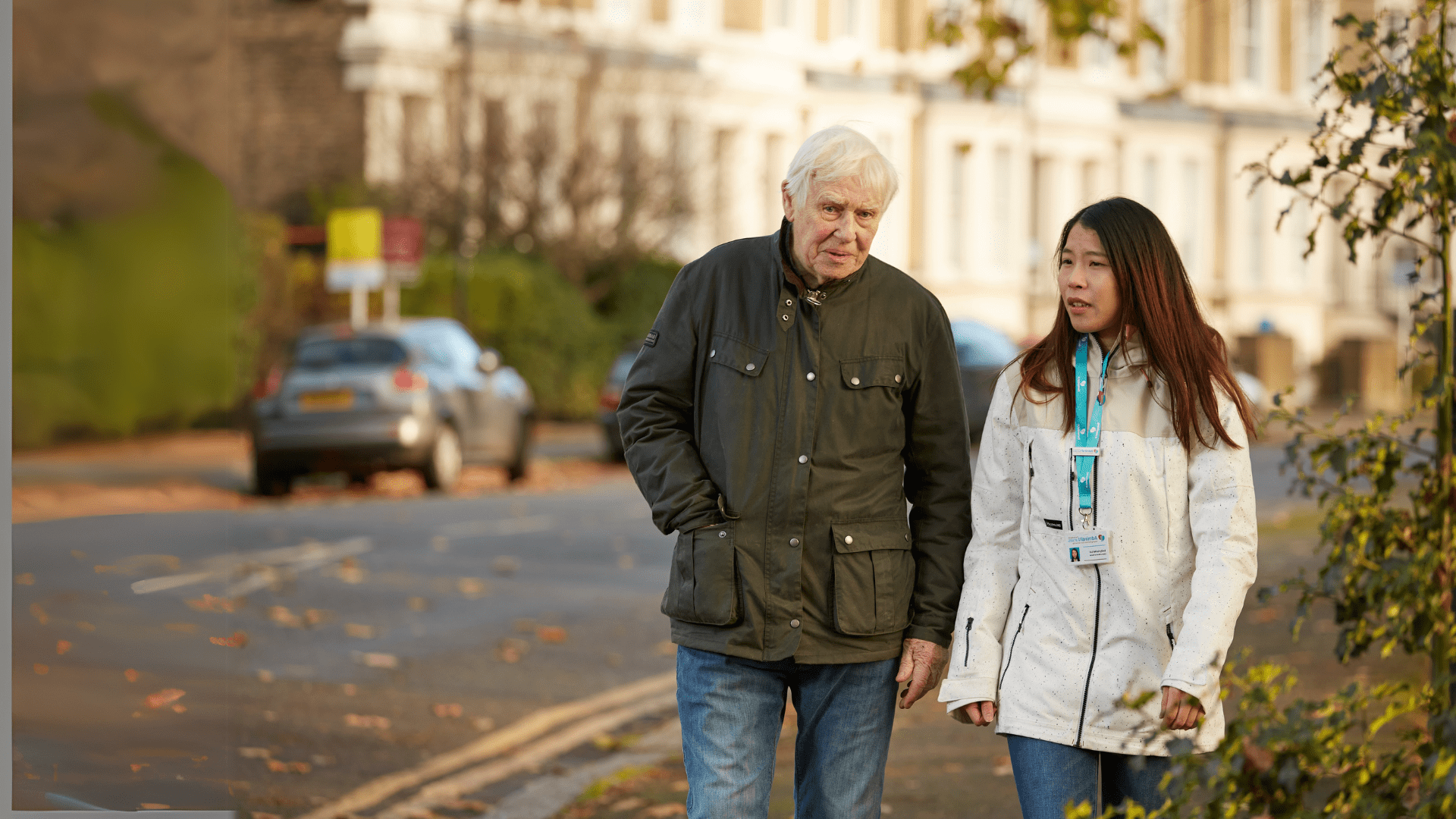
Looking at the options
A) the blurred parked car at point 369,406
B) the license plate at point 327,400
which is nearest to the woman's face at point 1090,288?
the blurred parked car at point 369,406

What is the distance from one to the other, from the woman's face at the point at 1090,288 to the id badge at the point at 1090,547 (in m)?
0.38

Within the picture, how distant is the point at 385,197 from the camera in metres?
30.6

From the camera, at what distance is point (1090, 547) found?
→ 2.98 meters

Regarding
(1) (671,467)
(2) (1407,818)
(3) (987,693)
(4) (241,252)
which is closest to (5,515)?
(1) (671,467)

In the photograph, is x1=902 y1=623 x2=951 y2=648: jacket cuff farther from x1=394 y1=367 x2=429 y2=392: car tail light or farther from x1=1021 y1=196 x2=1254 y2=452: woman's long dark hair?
x1=394 y1=367 x2=429 y2=392: car tail light

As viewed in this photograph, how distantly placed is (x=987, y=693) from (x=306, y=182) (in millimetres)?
30641

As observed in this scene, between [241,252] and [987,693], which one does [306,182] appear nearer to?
[241,252]

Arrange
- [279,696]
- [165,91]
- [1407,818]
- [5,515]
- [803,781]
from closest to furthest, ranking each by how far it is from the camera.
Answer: [1407,818] → [803,781] → [5,515] → [165,91] → [279,696]

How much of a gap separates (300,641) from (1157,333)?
275 inches

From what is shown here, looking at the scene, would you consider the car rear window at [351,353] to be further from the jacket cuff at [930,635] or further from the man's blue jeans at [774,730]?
the jacket cuff at [930,635]

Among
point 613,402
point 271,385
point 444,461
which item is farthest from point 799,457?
point 613,402

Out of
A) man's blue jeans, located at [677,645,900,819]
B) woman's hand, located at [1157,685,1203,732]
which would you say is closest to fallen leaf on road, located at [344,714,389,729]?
man's blue jeans, located at [677,645,900,819]

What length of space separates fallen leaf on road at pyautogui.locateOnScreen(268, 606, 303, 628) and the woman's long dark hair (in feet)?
24.2

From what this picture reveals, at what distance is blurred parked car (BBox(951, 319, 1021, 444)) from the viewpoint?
20.9m
